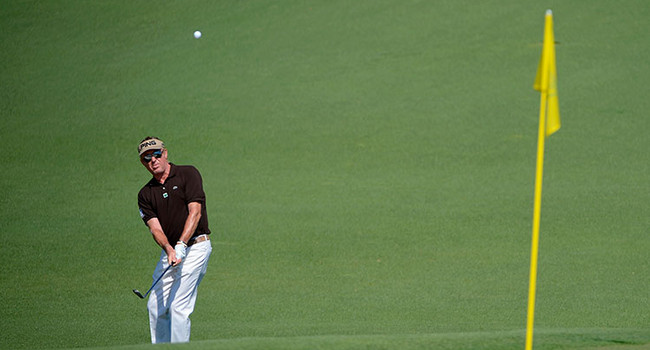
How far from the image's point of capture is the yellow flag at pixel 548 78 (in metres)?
4.89

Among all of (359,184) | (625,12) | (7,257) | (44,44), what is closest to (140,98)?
(44,44)

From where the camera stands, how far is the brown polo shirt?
7.00 meters

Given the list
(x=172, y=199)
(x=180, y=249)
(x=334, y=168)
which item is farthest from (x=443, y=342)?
(x=334, y=168)

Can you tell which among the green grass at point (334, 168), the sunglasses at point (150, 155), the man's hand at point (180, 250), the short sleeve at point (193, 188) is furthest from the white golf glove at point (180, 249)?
the green grass at point (334, 168)

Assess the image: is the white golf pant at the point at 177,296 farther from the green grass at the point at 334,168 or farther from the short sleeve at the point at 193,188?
the green grass at the point at 334,168

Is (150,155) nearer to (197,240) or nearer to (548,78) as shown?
(197,240)

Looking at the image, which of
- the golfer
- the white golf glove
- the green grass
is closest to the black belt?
the golfer

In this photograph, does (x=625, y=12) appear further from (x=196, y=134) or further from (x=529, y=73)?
(x=196, y=134)

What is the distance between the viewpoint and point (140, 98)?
17.6 metres

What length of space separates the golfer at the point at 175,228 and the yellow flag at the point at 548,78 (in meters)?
3.13

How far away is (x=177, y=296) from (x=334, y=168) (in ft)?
25.7

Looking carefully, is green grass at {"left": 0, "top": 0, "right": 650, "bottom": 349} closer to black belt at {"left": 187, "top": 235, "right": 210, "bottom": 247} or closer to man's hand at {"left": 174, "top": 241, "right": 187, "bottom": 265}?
man's hand at {"left": 174, "top": 241, "right": 187, "bottom": 265}

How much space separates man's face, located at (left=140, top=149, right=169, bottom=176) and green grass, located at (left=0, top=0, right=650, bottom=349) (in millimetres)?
1742

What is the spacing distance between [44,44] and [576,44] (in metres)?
12.7
